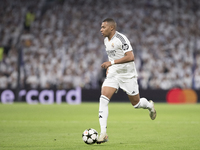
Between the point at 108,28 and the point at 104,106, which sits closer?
the point at 104,106

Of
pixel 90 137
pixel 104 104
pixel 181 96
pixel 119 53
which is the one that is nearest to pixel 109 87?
pixel 104 104

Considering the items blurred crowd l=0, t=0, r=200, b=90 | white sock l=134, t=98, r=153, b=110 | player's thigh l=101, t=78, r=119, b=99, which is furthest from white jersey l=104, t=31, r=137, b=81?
blurred crowd l=0, t=0, r=200, b=90

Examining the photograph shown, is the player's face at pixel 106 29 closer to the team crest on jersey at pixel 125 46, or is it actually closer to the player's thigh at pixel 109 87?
the team crest on jersey at pixel 125 46

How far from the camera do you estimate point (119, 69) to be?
740cm

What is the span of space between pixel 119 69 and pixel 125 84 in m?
0.32

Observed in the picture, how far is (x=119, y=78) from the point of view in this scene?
7387 millimetres

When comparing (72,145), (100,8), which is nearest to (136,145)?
(72,145)

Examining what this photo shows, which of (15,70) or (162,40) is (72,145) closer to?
(15,70)

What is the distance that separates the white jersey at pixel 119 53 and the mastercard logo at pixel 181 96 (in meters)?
14.9

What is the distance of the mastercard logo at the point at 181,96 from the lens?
21953 mm

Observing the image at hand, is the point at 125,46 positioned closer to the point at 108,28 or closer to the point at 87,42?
the point at 108,28

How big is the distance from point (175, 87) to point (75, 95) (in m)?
5.77

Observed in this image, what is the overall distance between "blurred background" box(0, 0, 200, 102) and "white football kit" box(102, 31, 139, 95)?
1404cm

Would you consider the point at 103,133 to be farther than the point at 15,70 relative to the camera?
No
